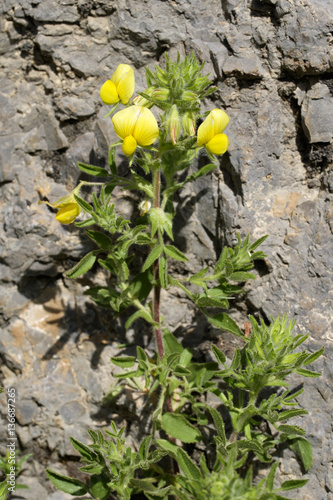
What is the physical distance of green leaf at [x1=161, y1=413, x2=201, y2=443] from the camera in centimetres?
343

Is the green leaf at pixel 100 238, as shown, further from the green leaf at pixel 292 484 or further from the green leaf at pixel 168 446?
the green leaf at pixel 292 484

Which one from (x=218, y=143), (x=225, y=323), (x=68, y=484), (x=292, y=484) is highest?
(x=218, y=143)

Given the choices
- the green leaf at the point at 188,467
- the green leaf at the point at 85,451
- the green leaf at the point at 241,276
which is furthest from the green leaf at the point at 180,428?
the green leaf at the point at 241,276

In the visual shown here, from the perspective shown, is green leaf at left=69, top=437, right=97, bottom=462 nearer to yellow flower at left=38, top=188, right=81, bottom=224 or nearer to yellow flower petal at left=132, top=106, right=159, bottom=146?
yellow flower at left=38, top=188, right=81, bottom=224

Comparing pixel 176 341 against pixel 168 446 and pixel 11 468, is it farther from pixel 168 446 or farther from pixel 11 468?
pixel 11 468

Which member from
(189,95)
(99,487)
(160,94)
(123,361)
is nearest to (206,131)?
(189,95)

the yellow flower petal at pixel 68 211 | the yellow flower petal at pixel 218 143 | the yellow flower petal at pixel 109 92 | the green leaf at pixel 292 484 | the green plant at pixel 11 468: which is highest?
the yellow flower petal at pixel 109 92

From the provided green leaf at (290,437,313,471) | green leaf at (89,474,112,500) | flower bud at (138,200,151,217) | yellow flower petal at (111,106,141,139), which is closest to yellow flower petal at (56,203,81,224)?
flower bud at (138,200,151,217)

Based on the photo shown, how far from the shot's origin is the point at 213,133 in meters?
3.05

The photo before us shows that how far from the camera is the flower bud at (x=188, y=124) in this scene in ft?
10.1

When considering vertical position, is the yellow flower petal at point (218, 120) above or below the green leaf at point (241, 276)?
above

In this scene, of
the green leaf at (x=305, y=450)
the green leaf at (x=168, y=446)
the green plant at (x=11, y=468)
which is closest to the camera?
the green leaf at (x=305, y=450)

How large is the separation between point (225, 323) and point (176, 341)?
46 centimetres

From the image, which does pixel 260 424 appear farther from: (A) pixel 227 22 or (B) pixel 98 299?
(A) pixel 227 22
